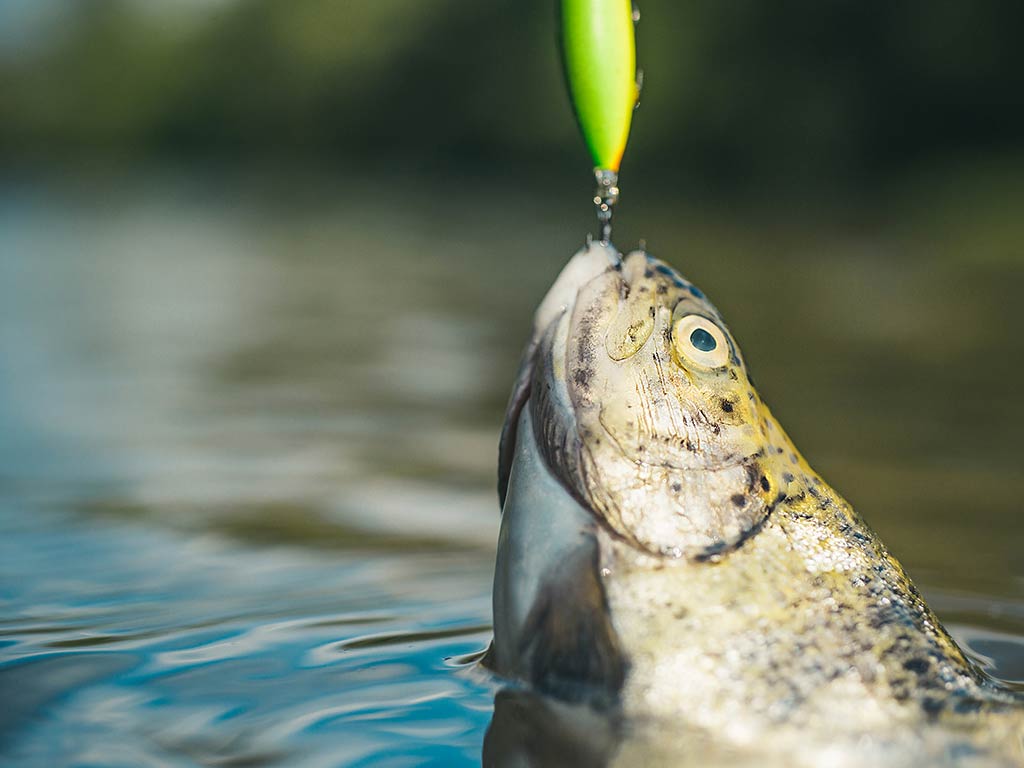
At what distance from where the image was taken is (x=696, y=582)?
8.84 feet

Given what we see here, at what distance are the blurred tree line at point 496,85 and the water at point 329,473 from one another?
373 cm

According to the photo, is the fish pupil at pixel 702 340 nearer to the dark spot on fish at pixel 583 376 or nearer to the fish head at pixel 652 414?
the fish head at pixel 652 414

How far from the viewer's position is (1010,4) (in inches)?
1123

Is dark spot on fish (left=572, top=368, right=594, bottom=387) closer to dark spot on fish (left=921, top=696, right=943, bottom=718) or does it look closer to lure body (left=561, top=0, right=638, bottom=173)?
lure body (left=561, top=0, right=638, bottom=173)

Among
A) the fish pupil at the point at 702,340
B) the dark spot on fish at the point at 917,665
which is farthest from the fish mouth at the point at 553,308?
the dark spot on fish at the point at 917,665

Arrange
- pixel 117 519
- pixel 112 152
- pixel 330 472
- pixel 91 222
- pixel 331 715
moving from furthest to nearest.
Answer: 1. pixel 112 152
2. pixel 91 222
3. pixel 330 472
4. pixel 117 519
5. pixel 331 715

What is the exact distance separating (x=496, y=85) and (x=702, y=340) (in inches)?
1621

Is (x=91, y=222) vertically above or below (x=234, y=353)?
above

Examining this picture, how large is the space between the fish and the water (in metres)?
0.25

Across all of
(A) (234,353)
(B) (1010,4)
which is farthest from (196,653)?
(B) (1010,4)

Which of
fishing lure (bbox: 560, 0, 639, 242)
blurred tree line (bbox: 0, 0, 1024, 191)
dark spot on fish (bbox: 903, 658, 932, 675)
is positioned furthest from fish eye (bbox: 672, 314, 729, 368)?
blurred tree line (bbox: 0, 0, 1024, 191)

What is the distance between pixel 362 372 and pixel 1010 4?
2391cm

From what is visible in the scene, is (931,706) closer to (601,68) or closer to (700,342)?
(700,342)

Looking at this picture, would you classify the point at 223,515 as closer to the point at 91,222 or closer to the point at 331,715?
the point at 331,715
